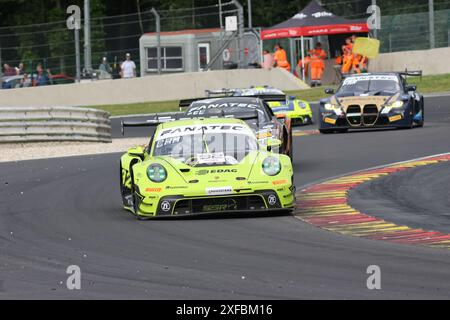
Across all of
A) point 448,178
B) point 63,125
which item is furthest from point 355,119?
point 448,178

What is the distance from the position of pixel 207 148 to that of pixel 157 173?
3.01ft

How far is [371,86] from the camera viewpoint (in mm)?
25828

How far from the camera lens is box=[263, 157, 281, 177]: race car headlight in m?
13.5

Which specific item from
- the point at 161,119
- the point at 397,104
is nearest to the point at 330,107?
the point at 397,104

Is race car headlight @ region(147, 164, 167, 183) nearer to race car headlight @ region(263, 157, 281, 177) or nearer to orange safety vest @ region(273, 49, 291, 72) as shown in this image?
race car headlight @ region(263, 157, 281, 177)

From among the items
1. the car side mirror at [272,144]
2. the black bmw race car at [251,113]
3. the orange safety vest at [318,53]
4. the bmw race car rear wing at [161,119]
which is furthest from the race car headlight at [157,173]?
the orange safety vest at [318,53]

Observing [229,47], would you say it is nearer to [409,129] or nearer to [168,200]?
[409,129]

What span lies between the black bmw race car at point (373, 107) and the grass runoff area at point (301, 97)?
1102 centimetres

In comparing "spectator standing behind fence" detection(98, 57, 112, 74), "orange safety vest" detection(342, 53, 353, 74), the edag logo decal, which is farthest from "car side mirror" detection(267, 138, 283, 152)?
"orange safety vest" detection(342, 53, 353, 74)

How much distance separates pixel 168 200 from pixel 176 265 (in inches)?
123

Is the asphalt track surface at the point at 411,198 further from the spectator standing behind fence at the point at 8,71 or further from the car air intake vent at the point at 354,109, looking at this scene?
the spectator standing behind fence at the point at 8,71

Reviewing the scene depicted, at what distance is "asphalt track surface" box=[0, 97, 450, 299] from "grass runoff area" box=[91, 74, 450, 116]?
19894 mm
